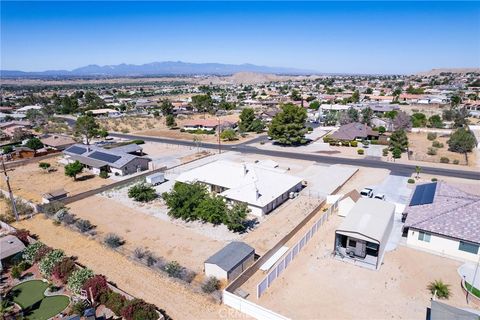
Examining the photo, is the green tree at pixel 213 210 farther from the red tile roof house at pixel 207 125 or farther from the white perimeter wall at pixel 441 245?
the red tile roof house at pixel 207 125

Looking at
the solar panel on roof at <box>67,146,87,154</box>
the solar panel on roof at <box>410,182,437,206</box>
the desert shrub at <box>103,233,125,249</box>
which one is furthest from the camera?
the solar panel on roof at <box>67,146,87,154</box>

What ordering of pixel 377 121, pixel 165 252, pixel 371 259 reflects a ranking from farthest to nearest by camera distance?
1. pixel 377 121
2. pixel 165 252
3. pixel 371 259

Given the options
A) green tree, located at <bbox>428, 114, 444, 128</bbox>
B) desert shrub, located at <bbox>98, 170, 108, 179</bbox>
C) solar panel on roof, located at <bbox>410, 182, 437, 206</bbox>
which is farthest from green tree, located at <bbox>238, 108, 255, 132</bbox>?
solar panel on roof, located at <bbox>410, 182, 437, 206</bbox>

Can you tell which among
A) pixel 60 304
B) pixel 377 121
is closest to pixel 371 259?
pixel 60 304

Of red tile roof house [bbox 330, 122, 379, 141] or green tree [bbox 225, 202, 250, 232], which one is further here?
red tile roof house [bbox 330, 122, 379, 141]

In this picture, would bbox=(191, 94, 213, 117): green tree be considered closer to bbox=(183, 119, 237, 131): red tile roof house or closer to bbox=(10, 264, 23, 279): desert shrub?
bbox=(183, 119, 237, 131): red tile roof house

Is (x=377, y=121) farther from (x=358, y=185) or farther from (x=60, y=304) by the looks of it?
(x=60, y=304)

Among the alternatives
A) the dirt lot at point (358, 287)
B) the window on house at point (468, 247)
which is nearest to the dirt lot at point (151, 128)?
the dirt lot at point (358, 287)
